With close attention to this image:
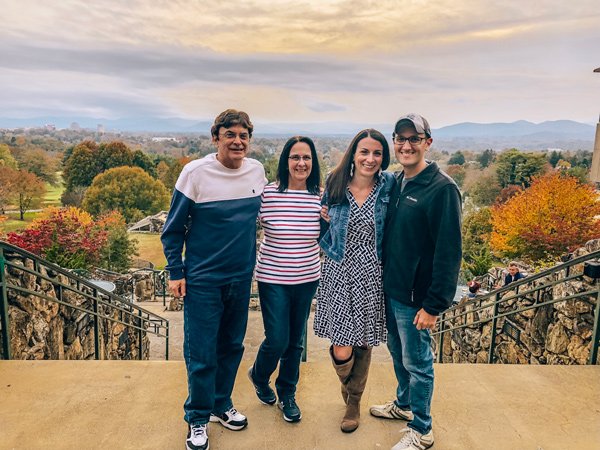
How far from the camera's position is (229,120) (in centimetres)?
280

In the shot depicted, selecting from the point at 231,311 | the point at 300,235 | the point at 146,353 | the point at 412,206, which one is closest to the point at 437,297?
the point at 412,206

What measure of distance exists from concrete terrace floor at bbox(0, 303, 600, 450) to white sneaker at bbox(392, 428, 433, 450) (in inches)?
3.8

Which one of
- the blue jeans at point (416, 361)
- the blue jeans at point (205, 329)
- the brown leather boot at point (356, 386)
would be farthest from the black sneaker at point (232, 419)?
the blue jeans at point (416, 361)

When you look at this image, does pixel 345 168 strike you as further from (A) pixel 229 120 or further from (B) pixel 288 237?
(A) pixel 229 120

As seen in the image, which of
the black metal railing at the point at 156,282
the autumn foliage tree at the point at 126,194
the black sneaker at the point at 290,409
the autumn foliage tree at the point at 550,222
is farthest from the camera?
the autumn foliage tree at the point at 126,194

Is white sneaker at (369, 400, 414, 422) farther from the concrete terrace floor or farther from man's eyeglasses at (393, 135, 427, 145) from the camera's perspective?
man's eyeglasses at (393, 135, 427, 145)

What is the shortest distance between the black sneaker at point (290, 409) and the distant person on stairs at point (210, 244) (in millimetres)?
545

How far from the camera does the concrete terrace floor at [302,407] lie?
2.99 metres

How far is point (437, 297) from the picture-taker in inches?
106

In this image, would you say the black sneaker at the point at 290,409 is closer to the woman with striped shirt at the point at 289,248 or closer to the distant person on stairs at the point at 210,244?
the woman with striped shirt at the point at 289,248

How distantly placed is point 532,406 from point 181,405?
8.38 ft

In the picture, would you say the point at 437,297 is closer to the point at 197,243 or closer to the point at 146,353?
the point at 197,243

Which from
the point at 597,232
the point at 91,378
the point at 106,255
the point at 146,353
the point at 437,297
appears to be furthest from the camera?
the point at 106,255

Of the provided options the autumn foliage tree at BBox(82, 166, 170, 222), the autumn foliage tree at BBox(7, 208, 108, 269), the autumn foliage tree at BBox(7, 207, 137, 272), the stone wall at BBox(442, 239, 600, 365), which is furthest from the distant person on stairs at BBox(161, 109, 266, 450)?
the autumn foliage tree at BBox(82, 166, 170, 222)
